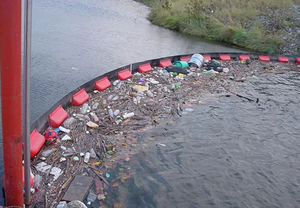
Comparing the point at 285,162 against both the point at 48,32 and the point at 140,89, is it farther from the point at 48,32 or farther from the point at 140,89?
the point at 48,32

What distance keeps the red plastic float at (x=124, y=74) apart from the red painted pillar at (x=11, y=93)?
5061 mm

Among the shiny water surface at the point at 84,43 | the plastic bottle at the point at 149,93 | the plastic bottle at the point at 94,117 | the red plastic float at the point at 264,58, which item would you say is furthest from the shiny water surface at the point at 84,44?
the red plastic float at the point at 264,58

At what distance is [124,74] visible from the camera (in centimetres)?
806

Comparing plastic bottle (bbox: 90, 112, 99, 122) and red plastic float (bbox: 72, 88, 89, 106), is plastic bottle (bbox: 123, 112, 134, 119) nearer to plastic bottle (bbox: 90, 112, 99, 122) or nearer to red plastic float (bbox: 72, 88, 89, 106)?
plastic bottle (bbox: 90, 112, 99, 122)

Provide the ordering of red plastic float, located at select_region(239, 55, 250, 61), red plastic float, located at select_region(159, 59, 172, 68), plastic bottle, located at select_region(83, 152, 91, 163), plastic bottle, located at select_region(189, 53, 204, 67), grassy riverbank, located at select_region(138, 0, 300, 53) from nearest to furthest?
plastic bottle, located at select_region(83, 152, 91, 163) → red plastic float, located at select_region(159, 59, 172, 68) → plastic bottle, located at select_region(189, 53, 204, 67) → red plastic float, located at select_region(239, 55, 250, 61) → grassy riverbank, located at select_region(138, 0, 300, 53)

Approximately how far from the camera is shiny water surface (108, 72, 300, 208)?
14.4 feet

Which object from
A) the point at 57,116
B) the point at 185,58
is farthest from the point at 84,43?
the point at 57,116

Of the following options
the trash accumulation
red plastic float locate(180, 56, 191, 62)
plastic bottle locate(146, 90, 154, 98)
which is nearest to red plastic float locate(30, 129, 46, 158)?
the trash accumulation

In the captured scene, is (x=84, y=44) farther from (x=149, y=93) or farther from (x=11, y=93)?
(x=11, y=93)

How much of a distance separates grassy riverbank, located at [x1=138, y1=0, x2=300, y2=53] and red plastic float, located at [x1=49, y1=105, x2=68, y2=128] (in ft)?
45.3

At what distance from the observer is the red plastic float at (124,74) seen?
7.92 meters

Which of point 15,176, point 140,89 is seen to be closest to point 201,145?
point 140,89

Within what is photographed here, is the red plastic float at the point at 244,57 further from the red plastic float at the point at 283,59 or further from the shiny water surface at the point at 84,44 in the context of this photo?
the shiny water surface at the point at 84,44

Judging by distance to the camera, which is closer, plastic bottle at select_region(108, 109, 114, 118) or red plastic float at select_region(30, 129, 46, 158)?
red plastic float at select_region(30, 129, 46, 158)
